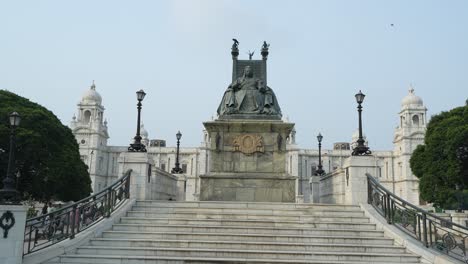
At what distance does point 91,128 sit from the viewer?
88312 millimetres

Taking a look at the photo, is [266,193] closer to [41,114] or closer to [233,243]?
[233,243]

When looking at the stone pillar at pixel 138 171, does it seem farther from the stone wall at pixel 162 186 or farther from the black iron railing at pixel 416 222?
the black iron railing at pixel 416 222

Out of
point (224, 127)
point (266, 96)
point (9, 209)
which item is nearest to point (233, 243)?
point (9, 209)

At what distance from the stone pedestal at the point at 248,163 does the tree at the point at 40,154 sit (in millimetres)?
20754

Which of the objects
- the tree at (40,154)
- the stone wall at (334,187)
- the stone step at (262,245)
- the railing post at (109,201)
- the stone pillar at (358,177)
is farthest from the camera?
the tree at (40,154)

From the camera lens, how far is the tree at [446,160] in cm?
3531

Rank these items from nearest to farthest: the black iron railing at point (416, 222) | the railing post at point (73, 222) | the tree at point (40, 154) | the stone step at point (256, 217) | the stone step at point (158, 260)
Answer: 1. the stone step at point (158, 260)
2. the black iron railing at point (416, 222)
3. the railing post at point (73, 222)
4. the stone step at point (256, 217)
5. the tree at point (40, 154)

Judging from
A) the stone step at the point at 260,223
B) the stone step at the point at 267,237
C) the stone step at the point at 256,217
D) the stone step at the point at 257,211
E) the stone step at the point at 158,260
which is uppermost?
the stone step at the point at 257,211

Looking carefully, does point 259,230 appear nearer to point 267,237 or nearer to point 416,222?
point 267,237

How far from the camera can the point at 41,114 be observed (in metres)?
35.7

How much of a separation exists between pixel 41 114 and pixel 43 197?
7.31 metres

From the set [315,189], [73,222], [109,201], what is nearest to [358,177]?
[315,189]

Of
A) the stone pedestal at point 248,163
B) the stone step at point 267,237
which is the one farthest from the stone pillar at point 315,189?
the stone step at point 267,237

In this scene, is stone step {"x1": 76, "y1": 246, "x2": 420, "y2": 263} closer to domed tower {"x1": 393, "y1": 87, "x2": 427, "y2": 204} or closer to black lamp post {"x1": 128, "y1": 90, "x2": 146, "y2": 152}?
black lamp post {"x1": 128, "y1": 90, "x2": 146, "y2": 152}
